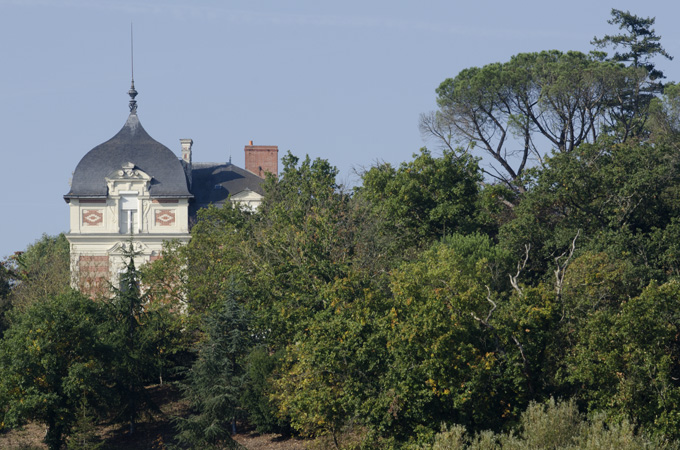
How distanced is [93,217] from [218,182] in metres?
9.14

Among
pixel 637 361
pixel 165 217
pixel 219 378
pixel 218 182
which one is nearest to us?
pixel 637 361

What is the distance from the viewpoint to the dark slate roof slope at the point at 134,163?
7306 cm

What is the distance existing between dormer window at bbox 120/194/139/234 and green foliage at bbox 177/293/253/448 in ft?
94.3

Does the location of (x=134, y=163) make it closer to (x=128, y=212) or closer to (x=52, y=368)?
(x=128, y=212)

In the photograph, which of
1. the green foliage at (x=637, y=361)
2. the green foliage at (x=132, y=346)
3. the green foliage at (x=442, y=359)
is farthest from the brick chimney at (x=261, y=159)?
the green foliage at (x=637, y=361)

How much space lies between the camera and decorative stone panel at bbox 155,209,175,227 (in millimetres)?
73438

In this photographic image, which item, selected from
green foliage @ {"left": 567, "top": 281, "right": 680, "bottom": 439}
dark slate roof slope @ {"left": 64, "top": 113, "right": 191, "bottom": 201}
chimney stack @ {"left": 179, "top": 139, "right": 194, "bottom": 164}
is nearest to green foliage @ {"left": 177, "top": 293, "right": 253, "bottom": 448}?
green foliage @ {"left": 567, "top": 281, "right": 680, "bottom": 439}

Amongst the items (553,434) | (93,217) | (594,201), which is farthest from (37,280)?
(553,434)

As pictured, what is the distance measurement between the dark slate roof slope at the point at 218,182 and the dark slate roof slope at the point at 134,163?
2.40 meters

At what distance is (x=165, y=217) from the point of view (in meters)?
73.5

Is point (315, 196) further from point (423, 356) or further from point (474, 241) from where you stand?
point (423, 356)

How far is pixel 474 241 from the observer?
4659 centimetres

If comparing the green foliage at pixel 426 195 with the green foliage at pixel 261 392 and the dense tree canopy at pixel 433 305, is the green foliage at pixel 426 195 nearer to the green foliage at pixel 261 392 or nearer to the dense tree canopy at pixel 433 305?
the dense tree canopy at pixel 433 305

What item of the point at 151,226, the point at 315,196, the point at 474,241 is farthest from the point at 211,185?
the point at 474,241
